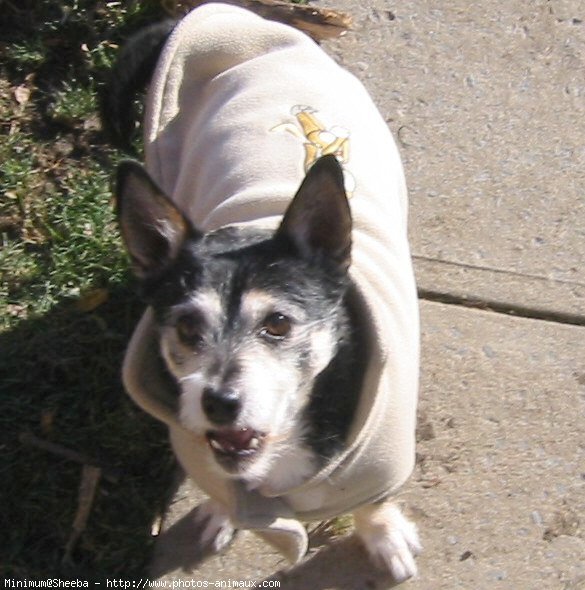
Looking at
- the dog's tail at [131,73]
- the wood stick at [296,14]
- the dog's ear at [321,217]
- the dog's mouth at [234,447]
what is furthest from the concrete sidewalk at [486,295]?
the dog's ear at [321,217]

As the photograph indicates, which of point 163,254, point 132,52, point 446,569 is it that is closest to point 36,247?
point 132,52

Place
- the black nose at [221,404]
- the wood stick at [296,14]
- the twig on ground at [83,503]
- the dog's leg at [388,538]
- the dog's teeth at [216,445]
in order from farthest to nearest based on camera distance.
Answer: the wood stick at [296,14], the twig on ground at [83,503], the dog's leg at [388,538], the dog's teeth at [216,445], the black nose at [221,404]

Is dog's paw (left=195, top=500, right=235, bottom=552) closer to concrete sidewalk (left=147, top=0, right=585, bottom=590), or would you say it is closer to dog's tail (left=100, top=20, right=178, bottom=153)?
concrete sidewalk (left=147, top=0, right=585, bottom=590)

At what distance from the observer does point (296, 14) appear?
14.2ft

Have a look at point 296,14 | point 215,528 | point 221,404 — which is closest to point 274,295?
point 221,404

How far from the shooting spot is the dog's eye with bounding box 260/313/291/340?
2625 mm

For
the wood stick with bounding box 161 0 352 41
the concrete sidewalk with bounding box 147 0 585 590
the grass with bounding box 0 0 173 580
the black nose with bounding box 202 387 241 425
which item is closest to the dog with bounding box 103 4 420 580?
the black nose with bounding box 202 387 241 425

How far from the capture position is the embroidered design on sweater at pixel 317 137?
3.10 m

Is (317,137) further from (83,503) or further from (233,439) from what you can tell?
(83,503)

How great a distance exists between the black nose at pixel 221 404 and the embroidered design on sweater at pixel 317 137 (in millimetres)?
925

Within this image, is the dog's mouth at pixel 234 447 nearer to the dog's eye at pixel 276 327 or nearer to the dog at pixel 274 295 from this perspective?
the dog at pixel 274 295

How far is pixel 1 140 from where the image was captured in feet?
13.9

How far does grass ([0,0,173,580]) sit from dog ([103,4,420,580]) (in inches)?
14.4

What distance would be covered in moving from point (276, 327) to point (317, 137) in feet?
2.59
